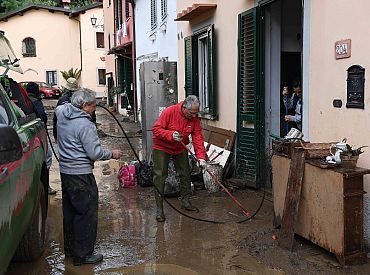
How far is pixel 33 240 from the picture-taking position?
4566 mm

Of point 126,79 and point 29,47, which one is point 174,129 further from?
point 29,47

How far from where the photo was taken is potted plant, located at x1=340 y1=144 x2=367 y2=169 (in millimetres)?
4336

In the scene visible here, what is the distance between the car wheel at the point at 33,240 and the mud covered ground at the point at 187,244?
92 millimetres

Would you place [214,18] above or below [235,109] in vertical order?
above

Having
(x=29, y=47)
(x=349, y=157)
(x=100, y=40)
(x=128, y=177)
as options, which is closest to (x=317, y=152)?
(x=349, y=157)

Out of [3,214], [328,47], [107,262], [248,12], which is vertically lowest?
Result: [107,262]

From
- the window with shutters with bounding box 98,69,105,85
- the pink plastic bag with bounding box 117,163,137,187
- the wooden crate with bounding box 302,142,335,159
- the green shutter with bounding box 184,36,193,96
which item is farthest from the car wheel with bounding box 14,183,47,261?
the window with shutters with bounding box 98,69,105,85

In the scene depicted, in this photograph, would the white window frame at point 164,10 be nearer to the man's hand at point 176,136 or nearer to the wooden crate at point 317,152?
the man's hand at point 176,136

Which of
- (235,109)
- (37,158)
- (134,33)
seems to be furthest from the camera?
(134,33)

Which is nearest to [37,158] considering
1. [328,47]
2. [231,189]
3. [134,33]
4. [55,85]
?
[328,47]

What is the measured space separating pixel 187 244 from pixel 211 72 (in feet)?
13.4

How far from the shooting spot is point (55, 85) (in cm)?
3656

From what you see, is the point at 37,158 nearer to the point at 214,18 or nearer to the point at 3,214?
the point at 3,214

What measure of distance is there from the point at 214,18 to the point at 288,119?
8.29 ft
